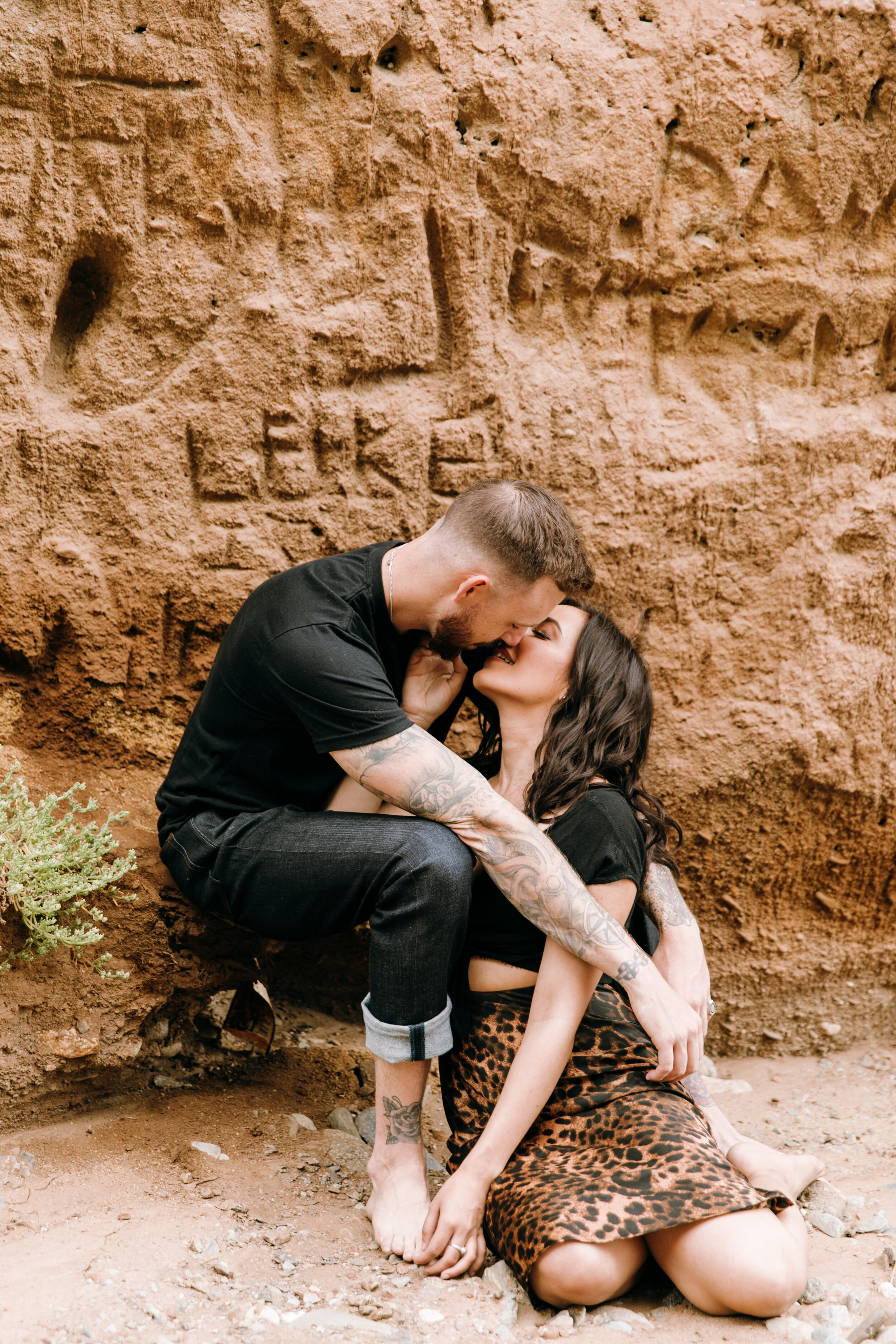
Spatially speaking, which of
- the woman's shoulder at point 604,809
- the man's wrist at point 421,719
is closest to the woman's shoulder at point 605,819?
the woman's shoulder at point 604,809

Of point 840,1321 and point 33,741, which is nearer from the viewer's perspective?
point 840,1321

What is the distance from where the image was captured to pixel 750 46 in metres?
3.21

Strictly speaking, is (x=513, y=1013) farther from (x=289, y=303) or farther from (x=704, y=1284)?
(x=289, y=303)

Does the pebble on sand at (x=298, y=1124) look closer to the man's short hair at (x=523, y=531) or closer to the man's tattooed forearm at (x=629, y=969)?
the man's tattooed forearm at (x=629, y=969)

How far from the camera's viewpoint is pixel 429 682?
282 cm

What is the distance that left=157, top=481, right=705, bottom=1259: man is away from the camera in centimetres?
237

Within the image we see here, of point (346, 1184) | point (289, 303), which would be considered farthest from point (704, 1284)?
point (289, 303)

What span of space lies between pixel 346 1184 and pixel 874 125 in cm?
333

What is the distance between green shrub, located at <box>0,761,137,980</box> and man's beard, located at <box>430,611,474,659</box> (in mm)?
899

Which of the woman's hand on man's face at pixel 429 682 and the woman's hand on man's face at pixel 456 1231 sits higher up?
the woman's hand on man's face at pixel 429 682

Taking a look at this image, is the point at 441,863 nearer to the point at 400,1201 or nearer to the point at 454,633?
the point at 454,633

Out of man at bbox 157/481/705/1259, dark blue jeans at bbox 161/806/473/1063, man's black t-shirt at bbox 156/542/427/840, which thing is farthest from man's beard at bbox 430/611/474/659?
dark blue jeans at bbox 161/806/473/1063

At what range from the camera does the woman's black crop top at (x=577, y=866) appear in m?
2.43

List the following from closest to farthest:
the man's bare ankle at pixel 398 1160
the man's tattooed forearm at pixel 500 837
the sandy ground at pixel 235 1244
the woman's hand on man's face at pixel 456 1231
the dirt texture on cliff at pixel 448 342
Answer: the sandy ground at pixel 235 1244, the woman's hand on man's face at pixel 456 1231, the man's tattooed forearm at pixel 500 837, the man's bare ankle at pixel 398 1160, the dirt texture on cliff at pixel 448 342
